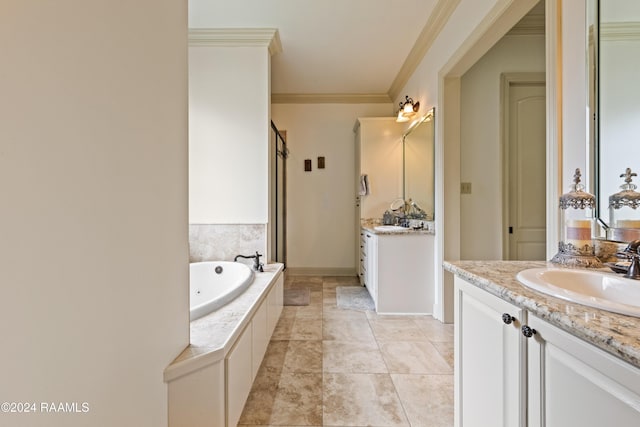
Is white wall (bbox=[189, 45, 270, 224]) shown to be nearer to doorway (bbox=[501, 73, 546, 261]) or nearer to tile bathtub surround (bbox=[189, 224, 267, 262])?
tile bathtub surround (bbox=[189, 224, 267, 262])

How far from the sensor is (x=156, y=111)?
874 mm

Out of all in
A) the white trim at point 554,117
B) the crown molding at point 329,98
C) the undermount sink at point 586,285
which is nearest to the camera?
the undermount sink at point 586,285

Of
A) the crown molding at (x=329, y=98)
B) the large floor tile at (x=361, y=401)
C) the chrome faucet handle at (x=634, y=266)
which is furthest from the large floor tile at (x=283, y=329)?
the crown molding at (x=329, y=98)

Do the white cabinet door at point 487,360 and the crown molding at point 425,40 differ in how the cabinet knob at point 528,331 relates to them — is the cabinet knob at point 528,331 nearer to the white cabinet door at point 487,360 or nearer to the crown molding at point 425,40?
the white cabinet door at point 487,360

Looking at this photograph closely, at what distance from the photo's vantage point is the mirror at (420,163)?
9.10ft

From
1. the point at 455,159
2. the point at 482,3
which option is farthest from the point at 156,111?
the point at 455,159

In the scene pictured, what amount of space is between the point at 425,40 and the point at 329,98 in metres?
1.71

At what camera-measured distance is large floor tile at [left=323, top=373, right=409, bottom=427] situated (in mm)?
1334

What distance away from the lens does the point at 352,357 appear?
1.90m

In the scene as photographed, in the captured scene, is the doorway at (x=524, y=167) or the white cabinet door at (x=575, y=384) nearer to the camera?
the white cabinet door at (x=575, y=384)

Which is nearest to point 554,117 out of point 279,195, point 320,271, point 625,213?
point 625,213

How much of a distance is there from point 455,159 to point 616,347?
2.32 meters

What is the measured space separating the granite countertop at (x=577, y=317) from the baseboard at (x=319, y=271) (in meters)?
3.41

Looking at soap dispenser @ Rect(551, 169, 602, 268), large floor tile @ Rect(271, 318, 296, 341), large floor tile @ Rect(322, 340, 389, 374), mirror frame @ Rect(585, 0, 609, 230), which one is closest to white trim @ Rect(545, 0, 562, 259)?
mirror frame @ Rect(585, 0, 609, 230)
